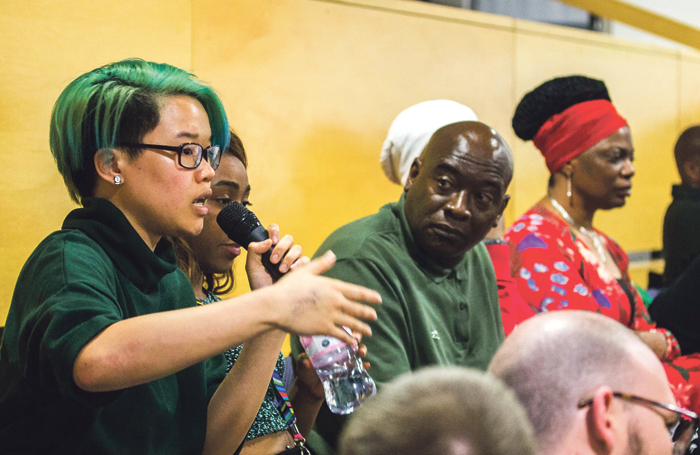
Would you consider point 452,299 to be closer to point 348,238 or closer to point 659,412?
point 348,238

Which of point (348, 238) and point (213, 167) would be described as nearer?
point (213, 167)

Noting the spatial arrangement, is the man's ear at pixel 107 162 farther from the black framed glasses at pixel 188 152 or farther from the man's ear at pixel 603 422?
the man's ear at pixel 603 422

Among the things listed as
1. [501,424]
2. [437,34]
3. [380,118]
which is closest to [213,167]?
[501,424]

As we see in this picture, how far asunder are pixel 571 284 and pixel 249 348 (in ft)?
4.79

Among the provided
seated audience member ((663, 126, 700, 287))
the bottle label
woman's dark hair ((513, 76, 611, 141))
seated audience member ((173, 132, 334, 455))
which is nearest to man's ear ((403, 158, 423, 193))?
seated audience member ((173, 132, 334, 455))

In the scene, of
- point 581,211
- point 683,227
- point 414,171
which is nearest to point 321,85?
point 414,171

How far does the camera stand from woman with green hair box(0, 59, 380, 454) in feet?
2.90

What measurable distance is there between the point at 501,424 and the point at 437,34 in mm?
2671

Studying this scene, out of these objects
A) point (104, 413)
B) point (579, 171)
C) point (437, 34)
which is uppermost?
point (437, 34)

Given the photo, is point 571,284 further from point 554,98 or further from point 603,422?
point 603,422

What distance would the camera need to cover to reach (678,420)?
870mm

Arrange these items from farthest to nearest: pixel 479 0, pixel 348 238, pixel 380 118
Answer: pixel 479 0 < pixel 380 118 < pixel 348 238

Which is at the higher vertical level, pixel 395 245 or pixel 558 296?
pixel 395 245

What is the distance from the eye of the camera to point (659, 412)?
84 cm
